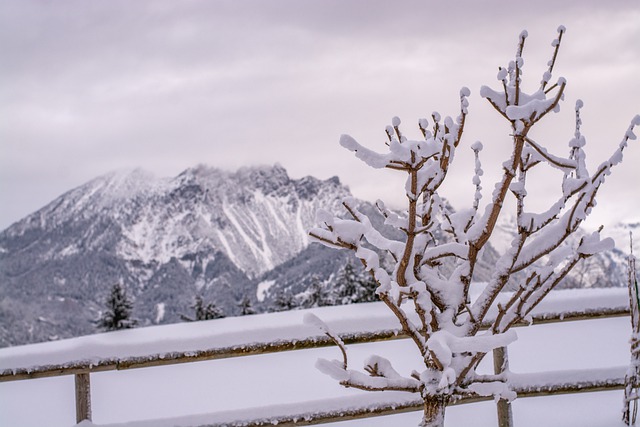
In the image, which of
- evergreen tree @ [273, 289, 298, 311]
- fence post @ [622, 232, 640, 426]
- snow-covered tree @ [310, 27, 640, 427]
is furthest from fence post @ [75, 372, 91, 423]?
evergreen tree @ [273, 289, 298, 311]

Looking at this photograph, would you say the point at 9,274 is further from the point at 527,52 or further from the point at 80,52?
the point at 527,52

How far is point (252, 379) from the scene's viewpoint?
4.59 meters

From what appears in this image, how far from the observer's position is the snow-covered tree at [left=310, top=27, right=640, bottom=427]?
150 centimetres

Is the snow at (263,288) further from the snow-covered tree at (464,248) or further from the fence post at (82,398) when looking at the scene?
the snow-covered tree at (464,248)

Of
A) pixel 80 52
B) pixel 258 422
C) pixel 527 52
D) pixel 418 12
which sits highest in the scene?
pixel 80 52

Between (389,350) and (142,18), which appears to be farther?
(142,18)

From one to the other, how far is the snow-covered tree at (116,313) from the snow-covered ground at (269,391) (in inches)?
439

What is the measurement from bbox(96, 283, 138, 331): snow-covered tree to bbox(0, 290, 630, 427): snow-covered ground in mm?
11157

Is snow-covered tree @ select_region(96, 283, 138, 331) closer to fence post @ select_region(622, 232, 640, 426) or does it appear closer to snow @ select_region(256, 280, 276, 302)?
fence post @ select_region(622, 232, 640, 426)

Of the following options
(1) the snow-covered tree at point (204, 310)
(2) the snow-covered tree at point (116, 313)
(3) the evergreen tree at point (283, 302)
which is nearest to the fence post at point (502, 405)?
(2) the snow-covered tree at point (116, 313)

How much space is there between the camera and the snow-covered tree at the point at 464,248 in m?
1.50

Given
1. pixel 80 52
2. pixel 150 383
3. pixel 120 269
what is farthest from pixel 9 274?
pixel 150 383

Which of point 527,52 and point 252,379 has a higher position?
point 527,52

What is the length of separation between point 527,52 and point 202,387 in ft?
12.0
